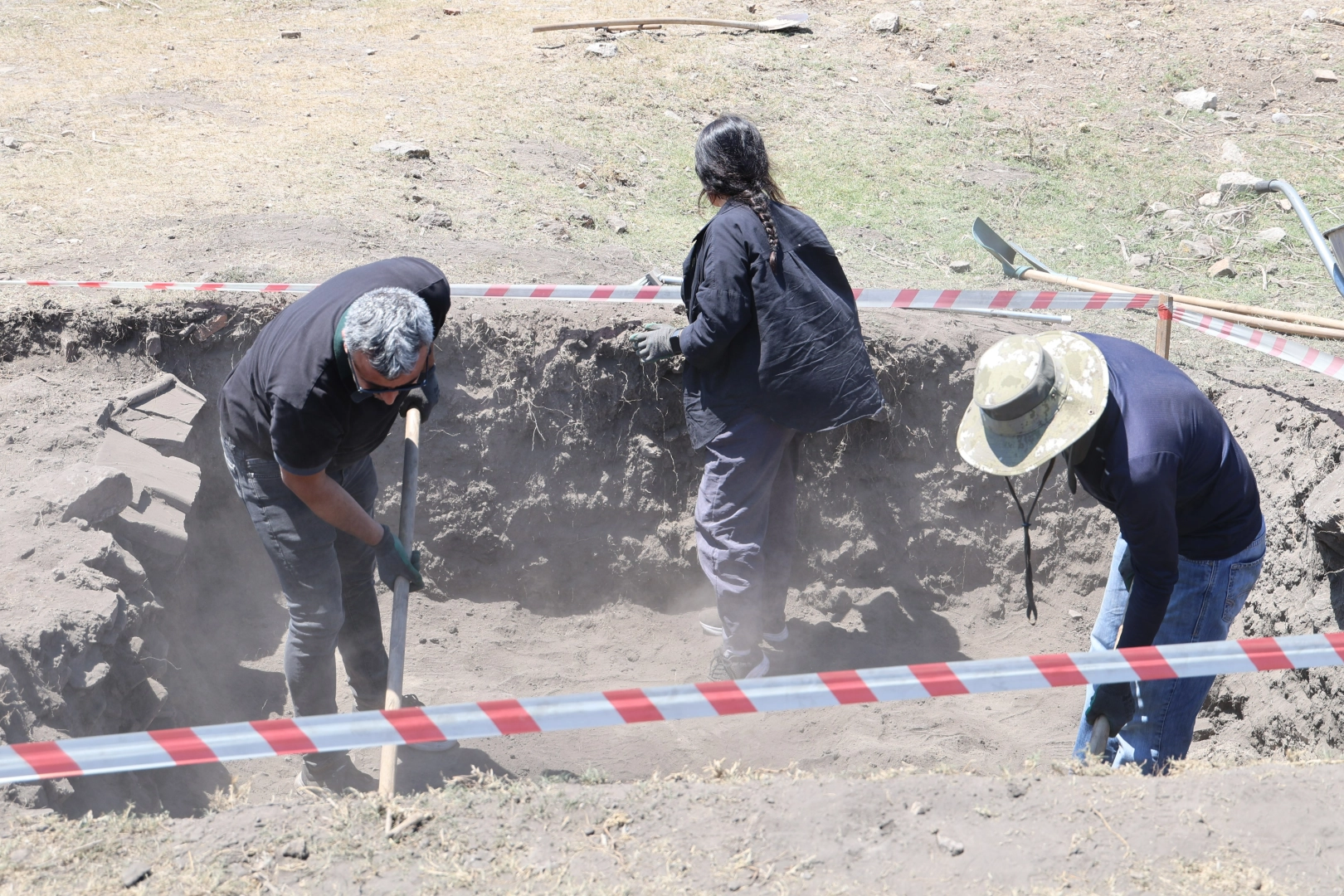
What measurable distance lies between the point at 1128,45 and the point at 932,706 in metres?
9.28

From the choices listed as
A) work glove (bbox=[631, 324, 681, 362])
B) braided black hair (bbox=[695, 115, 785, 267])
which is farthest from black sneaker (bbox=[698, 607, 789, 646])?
braided black hair (bbox=[695, 115, 785, 267])

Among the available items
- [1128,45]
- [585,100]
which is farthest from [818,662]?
[1128,45]

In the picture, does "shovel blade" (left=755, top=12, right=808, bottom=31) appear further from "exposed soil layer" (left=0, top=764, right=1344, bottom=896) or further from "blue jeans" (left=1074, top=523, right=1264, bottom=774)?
"exposed soil layer" (left=0, top=764, right=1344, bottom=896)

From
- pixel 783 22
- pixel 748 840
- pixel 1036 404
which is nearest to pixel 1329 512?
pixel 1036 404

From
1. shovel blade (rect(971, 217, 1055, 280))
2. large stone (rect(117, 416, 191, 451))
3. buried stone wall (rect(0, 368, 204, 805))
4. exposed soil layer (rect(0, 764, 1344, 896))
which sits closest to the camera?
exposed soil layer (rect(0, 764, 1344, 896))

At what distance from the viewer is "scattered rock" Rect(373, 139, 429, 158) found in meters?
8.09

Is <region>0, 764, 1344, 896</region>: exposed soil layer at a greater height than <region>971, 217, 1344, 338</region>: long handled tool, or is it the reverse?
<region>971, 217, 1344, 338</region>: long handled tool

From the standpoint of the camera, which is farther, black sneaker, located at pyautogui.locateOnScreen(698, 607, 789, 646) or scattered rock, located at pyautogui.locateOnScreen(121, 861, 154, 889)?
black sneaker, located at pyautogui.locateOnScreen(698, 607, 789, 646)

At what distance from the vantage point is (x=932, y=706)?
481 centimetres

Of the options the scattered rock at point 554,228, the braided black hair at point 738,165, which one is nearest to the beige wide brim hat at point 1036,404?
the braided black hair at point 738,165

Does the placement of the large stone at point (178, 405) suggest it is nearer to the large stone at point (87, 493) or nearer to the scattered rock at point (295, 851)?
the large stone at point (87, 493)

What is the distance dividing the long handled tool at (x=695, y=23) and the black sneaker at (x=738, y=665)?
346 inches

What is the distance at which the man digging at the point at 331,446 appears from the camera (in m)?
2.95

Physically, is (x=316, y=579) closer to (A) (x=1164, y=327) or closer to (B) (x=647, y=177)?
(A) (x=1164, y=327)
